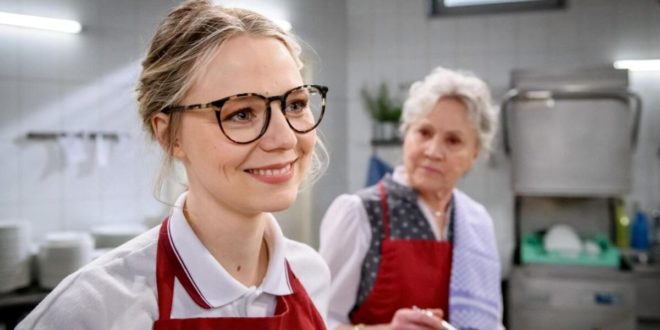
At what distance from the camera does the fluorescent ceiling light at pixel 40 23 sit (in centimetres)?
221

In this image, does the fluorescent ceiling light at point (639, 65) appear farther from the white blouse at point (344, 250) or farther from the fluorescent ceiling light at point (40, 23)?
the fluorescent ceiling light at point (40, 23)

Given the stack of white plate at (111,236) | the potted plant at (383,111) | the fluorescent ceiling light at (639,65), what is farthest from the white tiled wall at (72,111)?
the fluorescent ceiling light at (639,65)

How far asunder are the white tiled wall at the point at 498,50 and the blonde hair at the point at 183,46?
2980mm

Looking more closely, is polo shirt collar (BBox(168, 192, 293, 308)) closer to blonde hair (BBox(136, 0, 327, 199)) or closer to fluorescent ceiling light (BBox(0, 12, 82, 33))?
blonde hair (BBox(136, 0, 327, 199))

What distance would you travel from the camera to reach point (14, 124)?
2.28 m

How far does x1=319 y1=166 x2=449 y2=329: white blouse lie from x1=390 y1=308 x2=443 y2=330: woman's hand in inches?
8.3

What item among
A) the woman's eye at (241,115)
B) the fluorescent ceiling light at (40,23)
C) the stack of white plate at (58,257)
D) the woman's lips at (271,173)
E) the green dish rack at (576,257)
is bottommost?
the green dish rack at (576,257)

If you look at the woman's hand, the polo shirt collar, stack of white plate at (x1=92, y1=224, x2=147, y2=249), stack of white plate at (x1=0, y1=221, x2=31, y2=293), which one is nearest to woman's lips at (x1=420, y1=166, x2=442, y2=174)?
the woman's hand

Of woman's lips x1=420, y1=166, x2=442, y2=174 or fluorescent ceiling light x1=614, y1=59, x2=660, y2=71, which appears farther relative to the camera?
fluorescent ceiling light x1=614, y1=59, x2=660, y2=71

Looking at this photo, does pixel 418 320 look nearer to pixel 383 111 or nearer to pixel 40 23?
pixel 40 23

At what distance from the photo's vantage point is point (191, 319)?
710 mm

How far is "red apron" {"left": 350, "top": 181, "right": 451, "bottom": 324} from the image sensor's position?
1.37m

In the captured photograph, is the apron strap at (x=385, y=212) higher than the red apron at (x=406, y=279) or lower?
higher

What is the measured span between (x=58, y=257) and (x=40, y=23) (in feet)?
3.32
